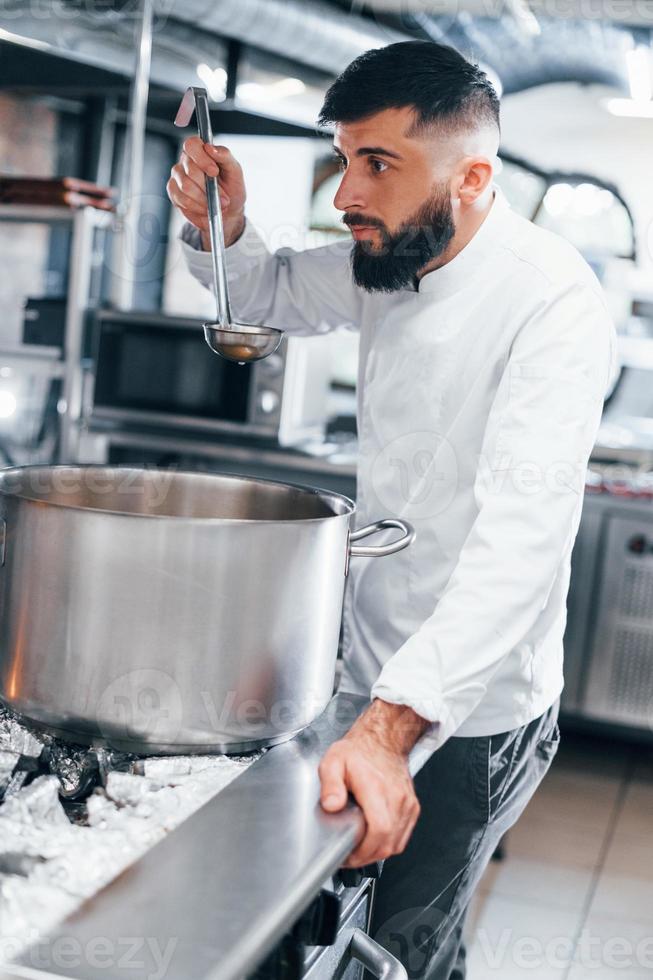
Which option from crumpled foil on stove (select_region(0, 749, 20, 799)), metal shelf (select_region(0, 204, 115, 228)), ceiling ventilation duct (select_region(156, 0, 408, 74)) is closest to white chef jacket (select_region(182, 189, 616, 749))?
crumpled foil on stove (select_region(0, 749, 20, 799))

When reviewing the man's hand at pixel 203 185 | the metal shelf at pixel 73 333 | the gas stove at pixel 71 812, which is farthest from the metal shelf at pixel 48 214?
the gas stove at pixel 71 812

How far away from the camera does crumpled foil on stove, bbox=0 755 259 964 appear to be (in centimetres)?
69

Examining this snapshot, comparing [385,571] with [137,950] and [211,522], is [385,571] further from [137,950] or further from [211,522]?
[137,950]

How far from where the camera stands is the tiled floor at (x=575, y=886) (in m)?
2.36

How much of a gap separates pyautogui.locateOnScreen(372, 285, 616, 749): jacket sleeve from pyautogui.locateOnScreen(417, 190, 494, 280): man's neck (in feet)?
0.56

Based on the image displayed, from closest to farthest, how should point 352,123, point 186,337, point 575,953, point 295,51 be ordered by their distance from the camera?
point 352,123 < point 575,953 < point 186,337 < point 295,51

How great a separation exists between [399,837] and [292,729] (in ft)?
0.49

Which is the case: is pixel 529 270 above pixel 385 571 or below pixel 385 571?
above

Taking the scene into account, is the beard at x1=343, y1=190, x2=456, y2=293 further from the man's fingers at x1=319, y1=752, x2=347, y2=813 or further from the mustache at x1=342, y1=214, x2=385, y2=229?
the man's fingers at x1=319, y1=752, x2=347, y2=813

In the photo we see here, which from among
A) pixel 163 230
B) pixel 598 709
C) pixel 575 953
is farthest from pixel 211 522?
pixel 163 230

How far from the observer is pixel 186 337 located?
3270mm

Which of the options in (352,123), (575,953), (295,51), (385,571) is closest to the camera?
(352,123)

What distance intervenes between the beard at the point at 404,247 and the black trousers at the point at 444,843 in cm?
56

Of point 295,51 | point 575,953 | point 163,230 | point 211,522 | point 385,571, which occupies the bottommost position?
point 575,953
